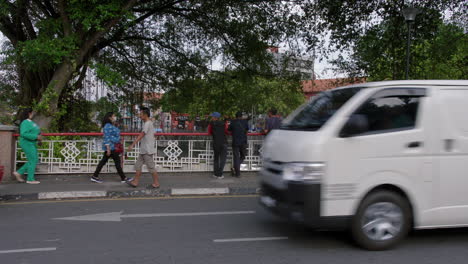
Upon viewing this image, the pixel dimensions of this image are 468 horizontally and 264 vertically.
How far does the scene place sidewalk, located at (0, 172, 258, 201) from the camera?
7953mm

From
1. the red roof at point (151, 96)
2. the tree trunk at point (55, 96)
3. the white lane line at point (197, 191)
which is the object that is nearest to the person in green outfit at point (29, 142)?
the tree trunk at point (55, 96)

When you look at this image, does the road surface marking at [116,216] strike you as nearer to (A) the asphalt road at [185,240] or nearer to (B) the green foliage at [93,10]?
(A) the asphalt road at [185,240]

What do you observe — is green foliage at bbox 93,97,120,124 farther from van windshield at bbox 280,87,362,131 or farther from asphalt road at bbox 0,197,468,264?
van windshield at bbox 280,87,362,131

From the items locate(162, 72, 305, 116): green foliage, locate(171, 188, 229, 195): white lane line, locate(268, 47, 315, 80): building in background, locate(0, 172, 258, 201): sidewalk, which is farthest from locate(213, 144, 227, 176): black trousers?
locate(268, 47, 315, 80): building in background

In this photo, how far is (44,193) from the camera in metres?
7.90

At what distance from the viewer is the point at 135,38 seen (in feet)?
53.6

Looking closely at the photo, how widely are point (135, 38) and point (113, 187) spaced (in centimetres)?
931

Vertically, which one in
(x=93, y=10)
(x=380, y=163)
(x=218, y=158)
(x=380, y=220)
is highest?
(x=93, y=10)

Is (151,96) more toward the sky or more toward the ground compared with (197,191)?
more toward the sky

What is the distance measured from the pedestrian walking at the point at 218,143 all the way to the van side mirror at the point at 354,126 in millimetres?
5809

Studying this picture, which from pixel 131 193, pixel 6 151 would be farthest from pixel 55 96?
pixel 131 193

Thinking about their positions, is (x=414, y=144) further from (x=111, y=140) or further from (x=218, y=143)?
(x=111, y=140)

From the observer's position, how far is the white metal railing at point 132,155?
396 inches

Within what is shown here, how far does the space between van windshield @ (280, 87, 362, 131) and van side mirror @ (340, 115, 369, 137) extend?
236mm
